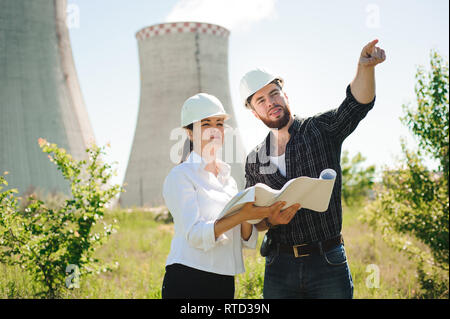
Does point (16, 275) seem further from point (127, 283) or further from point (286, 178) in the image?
point (286, 178)

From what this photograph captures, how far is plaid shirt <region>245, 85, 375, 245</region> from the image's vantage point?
5.81 feet

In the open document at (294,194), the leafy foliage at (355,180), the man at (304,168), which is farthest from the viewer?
the leafy foliage at (355,180)

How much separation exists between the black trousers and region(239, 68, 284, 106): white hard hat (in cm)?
79

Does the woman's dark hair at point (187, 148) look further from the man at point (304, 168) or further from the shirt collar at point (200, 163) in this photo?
the man at point (304, 168)

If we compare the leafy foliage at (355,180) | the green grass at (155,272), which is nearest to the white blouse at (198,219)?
the green grass at (155,272)

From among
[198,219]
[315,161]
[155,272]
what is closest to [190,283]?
[198,219]

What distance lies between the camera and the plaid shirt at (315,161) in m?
1.77

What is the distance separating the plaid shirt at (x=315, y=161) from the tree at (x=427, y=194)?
114 inches

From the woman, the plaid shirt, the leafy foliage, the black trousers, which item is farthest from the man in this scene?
the leafy foliage

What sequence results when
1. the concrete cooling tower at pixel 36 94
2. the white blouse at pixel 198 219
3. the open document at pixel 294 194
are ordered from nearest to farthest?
1. the open document at pixel 294 194
2. the white blouse at pixel 198 219
3. the concrete cooling tower at pixel 36 94

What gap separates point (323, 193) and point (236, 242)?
435 mm

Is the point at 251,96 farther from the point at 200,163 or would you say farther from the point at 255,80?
the point at 200,163

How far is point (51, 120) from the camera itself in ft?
23.5

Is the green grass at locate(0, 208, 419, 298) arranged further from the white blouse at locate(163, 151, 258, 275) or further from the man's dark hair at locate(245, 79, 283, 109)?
the man's dark hair at locate(245, 79, 283, 109)
